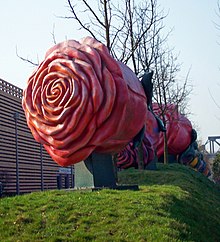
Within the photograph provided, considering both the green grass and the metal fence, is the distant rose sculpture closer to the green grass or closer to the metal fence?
the metal fence

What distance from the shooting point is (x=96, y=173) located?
11719 mm

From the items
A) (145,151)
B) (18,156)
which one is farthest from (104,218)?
(18,156)

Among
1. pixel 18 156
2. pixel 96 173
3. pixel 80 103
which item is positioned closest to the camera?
pixel 80 103

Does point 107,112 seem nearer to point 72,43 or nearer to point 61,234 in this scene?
point 72,43

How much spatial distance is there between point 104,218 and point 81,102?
10.1ft

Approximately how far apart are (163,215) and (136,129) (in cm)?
360

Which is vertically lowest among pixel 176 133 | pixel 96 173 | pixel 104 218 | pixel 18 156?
pixel 104 218

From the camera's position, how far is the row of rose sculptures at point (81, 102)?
10906 millimetres

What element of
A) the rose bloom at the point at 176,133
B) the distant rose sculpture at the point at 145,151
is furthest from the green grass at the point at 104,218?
the rose bloom at the point at 176,133

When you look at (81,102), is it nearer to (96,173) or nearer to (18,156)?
(96,173)

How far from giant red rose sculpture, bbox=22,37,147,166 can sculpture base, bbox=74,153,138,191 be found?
0.95 feet

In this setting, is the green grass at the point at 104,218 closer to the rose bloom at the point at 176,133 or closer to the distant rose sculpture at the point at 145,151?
the distant rose sculpture at the point at 145,151

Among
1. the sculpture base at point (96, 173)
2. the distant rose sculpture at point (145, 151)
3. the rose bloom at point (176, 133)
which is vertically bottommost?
the sculpture base at point (96, 173)

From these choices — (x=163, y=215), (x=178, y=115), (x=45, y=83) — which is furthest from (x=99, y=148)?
(x=178, y=115)
